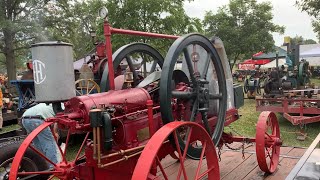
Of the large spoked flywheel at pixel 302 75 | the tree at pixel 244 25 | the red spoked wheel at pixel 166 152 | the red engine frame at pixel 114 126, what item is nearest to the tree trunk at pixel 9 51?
the tree at pixel 244 25

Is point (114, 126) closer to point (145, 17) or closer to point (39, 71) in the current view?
point (39, 71)

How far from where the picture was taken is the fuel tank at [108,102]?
2516mm

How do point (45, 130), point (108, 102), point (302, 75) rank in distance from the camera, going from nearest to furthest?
point (108, 102), point (45, 130), point (302, 75)

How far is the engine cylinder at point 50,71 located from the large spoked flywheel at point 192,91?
0.88m

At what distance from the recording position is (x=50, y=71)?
2.82m

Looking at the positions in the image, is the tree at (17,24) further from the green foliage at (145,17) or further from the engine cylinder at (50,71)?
the engine cylinder at (50,71)

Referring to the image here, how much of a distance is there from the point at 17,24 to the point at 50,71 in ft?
40.7

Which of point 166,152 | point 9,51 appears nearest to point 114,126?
point 166,152

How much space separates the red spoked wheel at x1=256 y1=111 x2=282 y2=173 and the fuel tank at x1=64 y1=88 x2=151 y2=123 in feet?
4.59

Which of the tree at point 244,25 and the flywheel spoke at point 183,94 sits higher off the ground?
the tree at point 244,25

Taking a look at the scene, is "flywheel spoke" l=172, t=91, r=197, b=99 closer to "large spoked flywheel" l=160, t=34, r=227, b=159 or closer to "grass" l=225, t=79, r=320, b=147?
"large spoked flywheel" l=160, t=34, r=227, b=159

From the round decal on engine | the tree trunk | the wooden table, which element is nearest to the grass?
the wooden table

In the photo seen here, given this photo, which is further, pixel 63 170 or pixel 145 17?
pixel 145 17

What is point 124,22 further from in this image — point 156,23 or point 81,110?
point 81,110
